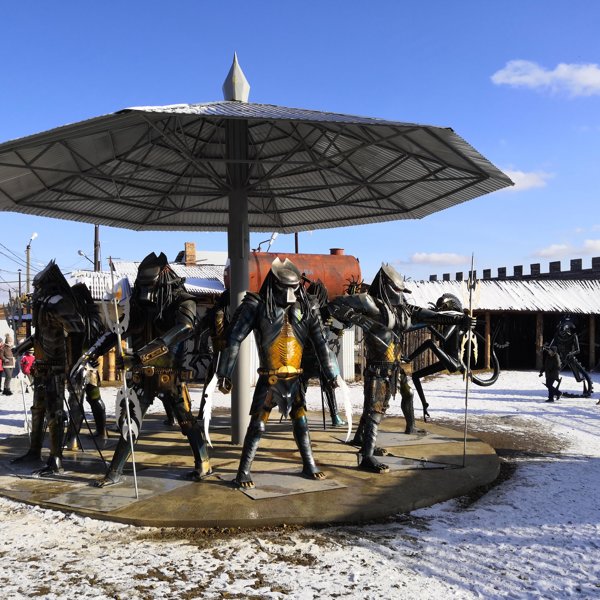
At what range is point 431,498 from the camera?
5270 mm

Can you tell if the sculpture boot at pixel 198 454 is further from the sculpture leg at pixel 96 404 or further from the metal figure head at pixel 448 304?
the metal figure head at pixel 448 304

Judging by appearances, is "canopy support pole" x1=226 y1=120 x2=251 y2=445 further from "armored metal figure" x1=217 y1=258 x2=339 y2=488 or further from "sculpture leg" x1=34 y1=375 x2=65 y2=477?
"sculpture leg" x1=34 y1=375 x2=65 y2=477

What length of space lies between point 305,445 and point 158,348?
1902mm

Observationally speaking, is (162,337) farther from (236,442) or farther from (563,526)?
(563,526)

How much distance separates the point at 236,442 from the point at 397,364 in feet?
8.65

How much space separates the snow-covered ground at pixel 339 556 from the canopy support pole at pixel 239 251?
2990 mm

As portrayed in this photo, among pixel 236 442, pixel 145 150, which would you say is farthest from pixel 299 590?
pixel 145 150

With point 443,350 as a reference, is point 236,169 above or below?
above

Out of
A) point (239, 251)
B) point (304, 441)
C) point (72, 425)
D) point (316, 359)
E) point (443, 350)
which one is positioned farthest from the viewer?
point (443, 350)

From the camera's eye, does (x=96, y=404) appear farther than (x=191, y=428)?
Yes

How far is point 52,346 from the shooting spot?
6.42 m

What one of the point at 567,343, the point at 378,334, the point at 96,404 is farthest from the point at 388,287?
the point at 567,343

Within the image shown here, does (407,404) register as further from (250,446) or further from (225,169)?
(225,169)

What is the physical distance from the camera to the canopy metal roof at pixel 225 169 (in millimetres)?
6070
